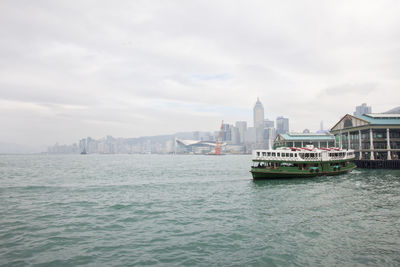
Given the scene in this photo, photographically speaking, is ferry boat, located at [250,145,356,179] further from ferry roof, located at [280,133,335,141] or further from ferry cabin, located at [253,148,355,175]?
ferry roof, located at [280,133,335,141]

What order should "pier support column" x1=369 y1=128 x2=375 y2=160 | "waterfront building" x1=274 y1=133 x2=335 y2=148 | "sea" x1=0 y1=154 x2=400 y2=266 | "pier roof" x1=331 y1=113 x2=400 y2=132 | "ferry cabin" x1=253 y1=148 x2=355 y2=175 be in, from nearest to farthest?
1. "sea" x1=0 y1=154 x2=400 y2=266
2. "ferry cabin" x1=253 y1=148 x2=355 y2=175
3. "pier support column" x1=369 y1=128 x2=375 y2=160
4. "pier roof" x1=331 y1=113 x2=400 y2=132
5. "waterfront building" x1=274 y1=133 x2=335 y2=148

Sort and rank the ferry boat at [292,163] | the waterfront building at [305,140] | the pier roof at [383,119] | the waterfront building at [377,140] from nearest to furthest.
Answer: the ferry boat at [292,163] → the waterfront building at [377,140] → the pier roof at [383,119] → the waterfront building at [305,140]

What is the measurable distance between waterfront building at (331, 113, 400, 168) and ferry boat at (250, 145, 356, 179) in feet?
85.3

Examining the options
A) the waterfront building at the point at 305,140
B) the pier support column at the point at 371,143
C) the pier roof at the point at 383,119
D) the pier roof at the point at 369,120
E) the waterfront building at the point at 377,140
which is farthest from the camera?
the waterfront building at the point at 305,140

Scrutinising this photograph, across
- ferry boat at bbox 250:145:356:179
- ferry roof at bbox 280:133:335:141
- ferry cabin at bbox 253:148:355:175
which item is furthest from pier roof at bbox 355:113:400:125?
ferry roof at bbox 280:133:335:141

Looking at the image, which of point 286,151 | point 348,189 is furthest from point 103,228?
point 286,151

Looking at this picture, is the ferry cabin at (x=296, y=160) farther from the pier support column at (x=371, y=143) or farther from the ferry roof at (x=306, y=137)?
the ferry roof at (x=306, y=137)

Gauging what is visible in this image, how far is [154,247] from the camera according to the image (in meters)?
17.0

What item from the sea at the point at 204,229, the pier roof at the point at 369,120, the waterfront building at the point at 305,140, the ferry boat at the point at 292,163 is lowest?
the sea at the point at 204,229

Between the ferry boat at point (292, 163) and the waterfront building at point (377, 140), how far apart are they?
1024 inches

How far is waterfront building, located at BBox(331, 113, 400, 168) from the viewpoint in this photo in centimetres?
7469

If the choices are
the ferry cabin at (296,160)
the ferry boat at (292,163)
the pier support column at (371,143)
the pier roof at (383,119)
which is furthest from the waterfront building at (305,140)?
the ferry boat at (292,163)

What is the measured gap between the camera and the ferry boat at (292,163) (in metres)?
49.5

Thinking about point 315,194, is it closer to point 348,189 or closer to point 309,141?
point 348,189
